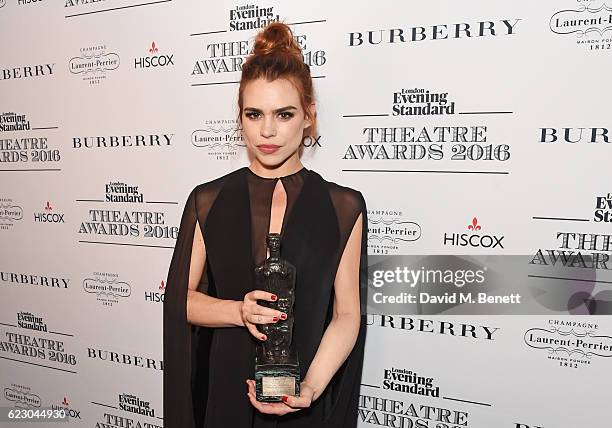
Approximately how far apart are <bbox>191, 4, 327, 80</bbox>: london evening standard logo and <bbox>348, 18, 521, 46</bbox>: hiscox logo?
11cm

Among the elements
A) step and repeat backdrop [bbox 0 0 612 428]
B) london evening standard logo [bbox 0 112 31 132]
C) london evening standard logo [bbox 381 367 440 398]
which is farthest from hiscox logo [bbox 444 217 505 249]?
london evening standard logo [bbox 0 112 31 132]

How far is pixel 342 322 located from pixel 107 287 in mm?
988

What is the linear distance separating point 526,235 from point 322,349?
0.62 metres

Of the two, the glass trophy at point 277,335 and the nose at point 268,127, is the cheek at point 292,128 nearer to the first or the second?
the nose at point 268,127

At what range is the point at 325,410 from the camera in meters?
1.17

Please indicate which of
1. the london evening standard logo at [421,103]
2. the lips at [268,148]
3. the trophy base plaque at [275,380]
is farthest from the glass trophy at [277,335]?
the london evening standard logo at [421,103]

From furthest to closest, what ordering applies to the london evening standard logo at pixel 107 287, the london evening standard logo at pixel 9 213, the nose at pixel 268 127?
the london evening standard logo at pixel 9 213
the london evening standard logo at pixel 107 287
the nose at pixel 268 127

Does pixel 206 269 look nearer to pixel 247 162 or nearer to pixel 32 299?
pixel 247 162

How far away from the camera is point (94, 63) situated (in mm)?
1605

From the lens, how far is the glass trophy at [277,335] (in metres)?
0.96

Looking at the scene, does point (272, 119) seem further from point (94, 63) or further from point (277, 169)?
point (94, 63)

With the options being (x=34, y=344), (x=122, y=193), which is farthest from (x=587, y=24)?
(x=34, y=344)

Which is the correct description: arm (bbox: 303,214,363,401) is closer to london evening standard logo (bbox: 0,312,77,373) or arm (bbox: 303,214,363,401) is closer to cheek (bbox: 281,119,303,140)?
cheek (bbox: 281,119,303,140)

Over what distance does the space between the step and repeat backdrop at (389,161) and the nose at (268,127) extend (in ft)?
1.05
